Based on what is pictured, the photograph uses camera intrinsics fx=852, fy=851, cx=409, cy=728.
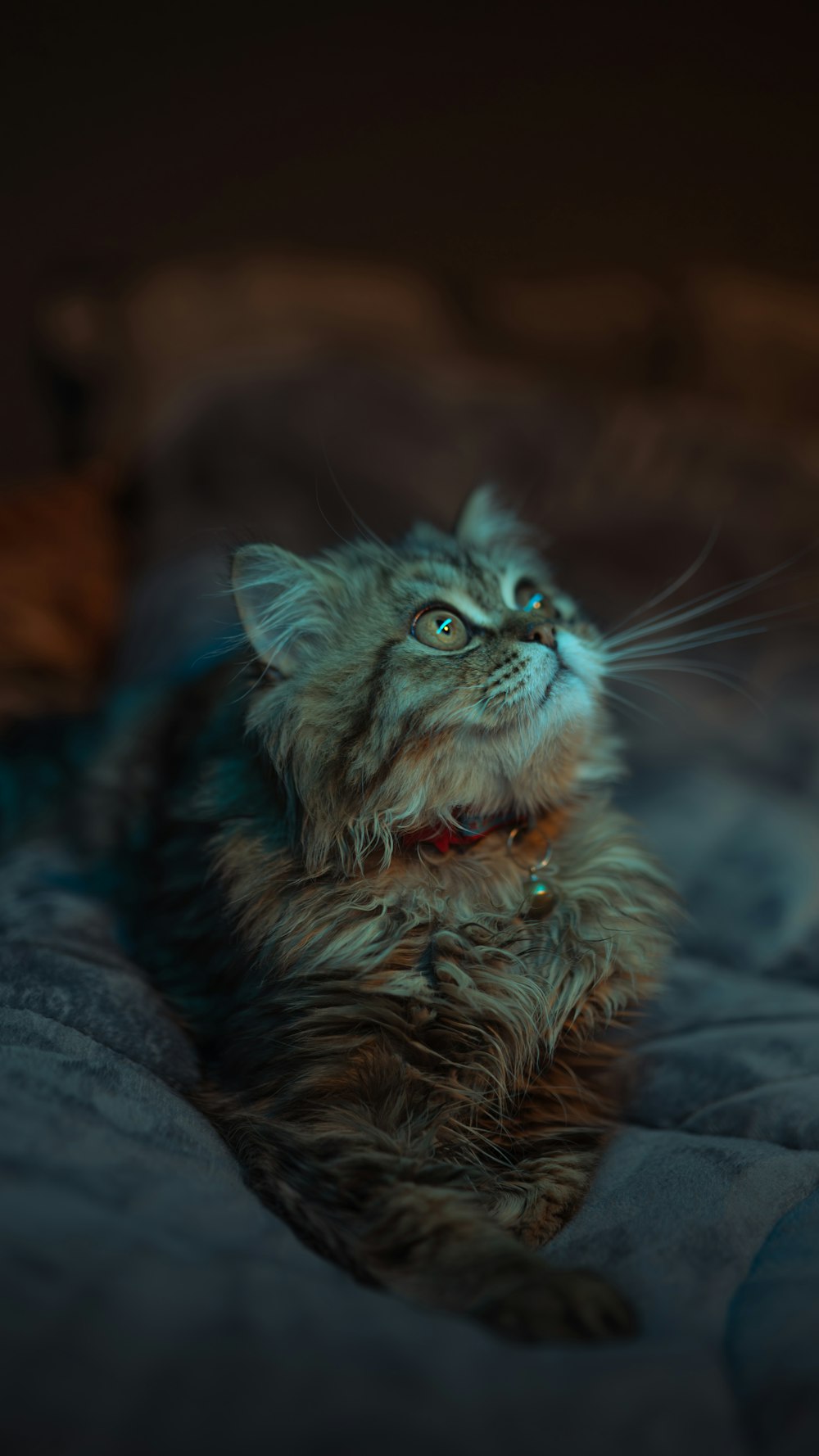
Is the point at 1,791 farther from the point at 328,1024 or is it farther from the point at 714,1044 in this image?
the point at 714,1044

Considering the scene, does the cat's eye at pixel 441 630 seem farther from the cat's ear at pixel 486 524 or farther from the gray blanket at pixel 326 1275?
the gray blanket at pixel 326 1275

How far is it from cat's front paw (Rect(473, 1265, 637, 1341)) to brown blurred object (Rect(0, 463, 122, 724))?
1.56 m

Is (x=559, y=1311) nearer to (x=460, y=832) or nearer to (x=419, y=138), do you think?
(x=460, y=832)

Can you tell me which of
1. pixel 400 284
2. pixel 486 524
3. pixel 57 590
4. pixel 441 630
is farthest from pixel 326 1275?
pixel 400 284

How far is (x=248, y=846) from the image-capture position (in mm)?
1124

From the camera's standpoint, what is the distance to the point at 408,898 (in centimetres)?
107

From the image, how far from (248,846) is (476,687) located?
1.22 ft

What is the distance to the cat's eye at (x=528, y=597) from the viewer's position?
1240mm

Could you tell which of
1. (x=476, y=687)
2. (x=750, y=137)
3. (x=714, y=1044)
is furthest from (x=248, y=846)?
(x=750, y=137)

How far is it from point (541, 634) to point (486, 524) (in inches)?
17.8

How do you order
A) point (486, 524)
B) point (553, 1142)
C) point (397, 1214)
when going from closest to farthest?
point (397, 1214) → point (553, 1142) → point (486, 524)

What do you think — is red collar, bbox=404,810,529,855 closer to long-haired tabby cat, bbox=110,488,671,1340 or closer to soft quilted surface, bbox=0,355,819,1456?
long-haired tabby cat, bbox=110,488,671,1340

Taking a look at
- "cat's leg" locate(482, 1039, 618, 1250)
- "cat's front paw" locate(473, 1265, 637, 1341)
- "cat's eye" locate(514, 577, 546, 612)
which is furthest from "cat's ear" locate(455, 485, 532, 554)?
"cat's front paw" locate(473, 1265, 637, 1341)

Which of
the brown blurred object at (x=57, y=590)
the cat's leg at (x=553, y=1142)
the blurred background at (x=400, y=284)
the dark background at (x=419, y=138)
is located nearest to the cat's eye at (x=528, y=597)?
the cat's leg at (x=553, y=1142)
